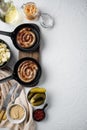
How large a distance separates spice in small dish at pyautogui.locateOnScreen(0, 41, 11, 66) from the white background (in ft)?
0.17

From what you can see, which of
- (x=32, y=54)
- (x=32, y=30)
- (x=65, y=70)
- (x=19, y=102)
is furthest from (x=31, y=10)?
(x=19, y=102)

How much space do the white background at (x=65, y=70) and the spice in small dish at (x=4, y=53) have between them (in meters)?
0.05

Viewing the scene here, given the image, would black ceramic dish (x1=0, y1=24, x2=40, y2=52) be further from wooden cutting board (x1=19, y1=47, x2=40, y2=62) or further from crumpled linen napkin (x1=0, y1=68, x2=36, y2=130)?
crumpled linen napkin (x1=0, y1=68, x2=36, y2=130)

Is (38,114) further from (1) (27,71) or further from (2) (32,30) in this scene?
(2) (32,30)

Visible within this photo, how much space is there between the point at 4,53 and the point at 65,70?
34cm

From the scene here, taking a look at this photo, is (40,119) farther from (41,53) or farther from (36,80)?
(41,53)

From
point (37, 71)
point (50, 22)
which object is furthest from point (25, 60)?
point (50, 22)

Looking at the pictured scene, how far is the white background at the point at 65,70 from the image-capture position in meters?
2.23

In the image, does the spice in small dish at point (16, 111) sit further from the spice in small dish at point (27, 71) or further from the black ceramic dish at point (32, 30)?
the black ceramic dish at point (32, 30)

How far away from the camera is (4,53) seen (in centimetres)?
221

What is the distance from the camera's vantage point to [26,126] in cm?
219

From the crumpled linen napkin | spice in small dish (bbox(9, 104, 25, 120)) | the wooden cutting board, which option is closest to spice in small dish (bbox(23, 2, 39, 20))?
the wooden cutting board

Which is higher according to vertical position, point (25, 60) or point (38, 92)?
point (25, 60)

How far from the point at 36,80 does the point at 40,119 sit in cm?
21
